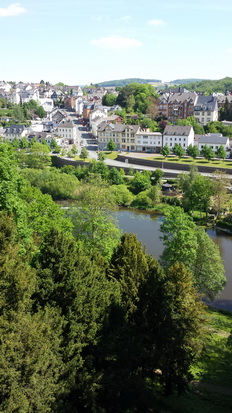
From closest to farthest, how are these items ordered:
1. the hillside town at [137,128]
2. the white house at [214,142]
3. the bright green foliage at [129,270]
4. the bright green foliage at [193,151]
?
1. the bright green foliage at [129,270]
2. the bright green foliage at [193,151]
3. the white house at [214,142]
4. the hillside town at [137,128]

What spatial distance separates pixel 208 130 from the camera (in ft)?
281

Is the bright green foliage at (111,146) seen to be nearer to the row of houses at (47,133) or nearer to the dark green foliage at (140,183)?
the row of houses at (47,133)

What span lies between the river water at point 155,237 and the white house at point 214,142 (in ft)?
91.2

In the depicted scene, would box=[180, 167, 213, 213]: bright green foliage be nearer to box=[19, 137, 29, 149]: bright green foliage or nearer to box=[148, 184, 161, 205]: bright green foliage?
box=[148, 184, 161, 205]: bright green foliage

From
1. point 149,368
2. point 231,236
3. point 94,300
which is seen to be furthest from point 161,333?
point 231,236

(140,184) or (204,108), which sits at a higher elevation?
(204,108)

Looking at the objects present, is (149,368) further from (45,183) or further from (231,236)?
(45,183)

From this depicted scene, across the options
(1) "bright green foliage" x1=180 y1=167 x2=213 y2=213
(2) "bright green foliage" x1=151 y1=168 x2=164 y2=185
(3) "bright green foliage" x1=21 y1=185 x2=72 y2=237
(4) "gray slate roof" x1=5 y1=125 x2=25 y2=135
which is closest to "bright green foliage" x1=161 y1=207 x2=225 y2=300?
(3) "bright green foliage" x1=21 y1=185 x2=72 y2=237

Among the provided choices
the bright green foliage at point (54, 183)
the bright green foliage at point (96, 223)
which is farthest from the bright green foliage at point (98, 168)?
the bright green foliage at point (96, 223)

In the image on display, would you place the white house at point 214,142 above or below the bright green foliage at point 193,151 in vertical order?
above

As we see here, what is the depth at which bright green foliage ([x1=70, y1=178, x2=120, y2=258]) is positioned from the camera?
2339cm

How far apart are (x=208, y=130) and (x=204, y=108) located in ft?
37.9

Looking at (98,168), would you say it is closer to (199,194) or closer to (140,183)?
(140,183)

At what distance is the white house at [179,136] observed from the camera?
75.8 m
